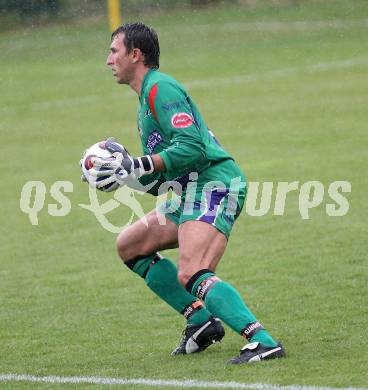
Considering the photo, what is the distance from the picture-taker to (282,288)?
27.0 ft

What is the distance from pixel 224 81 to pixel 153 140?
16592 millimetres

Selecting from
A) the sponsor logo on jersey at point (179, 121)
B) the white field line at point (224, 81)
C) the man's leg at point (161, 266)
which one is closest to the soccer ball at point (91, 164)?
the sponsor logo on jersey at point (179, 121)

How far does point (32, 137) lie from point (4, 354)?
11.6 m

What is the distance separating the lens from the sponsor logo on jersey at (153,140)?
6.24 meters

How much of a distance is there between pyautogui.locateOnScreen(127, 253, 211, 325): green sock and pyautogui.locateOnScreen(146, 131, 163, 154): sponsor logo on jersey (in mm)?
730

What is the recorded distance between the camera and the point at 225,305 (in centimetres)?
602

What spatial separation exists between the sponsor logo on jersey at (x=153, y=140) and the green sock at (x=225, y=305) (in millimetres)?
800

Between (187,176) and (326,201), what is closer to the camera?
(187,176)

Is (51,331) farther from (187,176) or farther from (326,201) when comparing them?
(326,201)

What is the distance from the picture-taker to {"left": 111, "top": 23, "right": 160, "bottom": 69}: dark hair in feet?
20.5

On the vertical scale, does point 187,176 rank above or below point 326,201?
above

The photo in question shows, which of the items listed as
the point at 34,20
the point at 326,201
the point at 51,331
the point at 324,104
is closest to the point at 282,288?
the point at 51,331

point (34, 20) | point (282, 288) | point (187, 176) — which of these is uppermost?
point (34, 20)

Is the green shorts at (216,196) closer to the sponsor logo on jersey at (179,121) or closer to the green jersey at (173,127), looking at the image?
the green jersey at (173,127)
